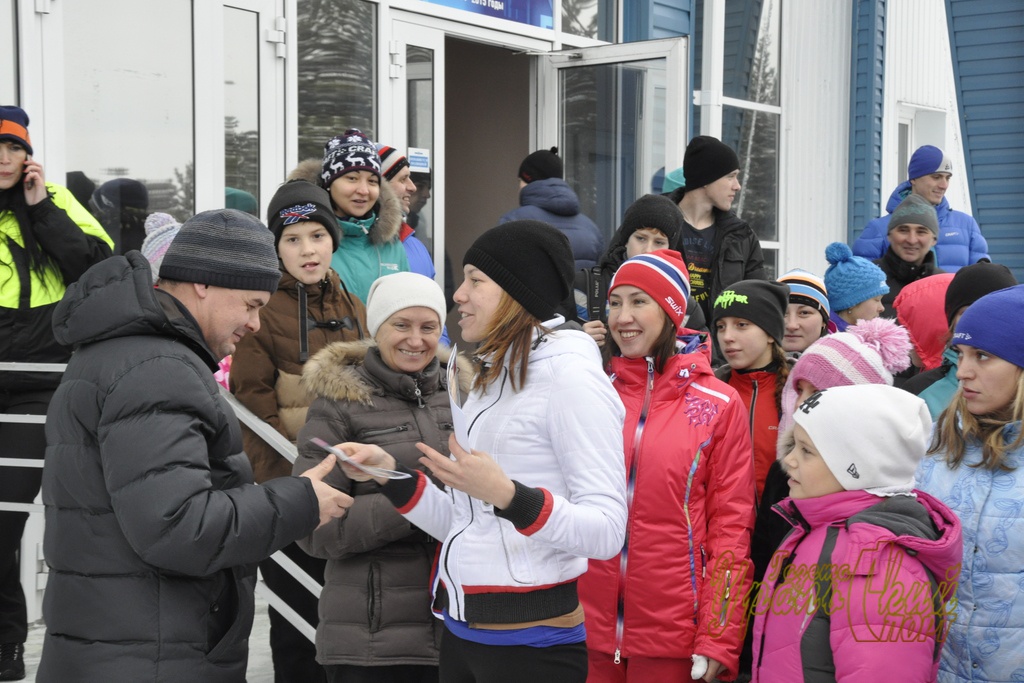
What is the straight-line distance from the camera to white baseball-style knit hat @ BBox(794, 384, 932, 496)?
2.57 m

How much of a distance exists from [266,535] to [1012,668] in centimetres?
182

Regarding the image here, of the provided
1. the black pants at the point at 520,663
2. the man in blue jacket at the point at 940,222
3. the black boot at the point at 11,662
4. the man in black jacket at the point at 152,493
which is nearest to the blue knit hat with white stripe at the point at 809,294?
the black pants at the point at 520,663

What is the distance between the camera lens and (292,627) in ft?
13.7

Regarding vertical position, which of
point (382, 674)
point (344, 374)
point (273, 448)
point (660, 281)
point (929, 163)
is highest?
point (929, 163)

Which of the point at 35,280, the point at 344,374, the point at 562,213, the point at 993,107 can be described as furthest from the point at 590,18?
the point at 344,374

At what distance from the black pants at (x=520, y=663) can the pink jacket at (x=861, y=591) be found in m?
0.45

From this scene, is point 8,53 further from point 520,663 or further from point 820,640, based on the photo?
point 820,640

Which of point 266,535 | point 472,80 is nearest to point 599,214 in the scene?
point 472,80

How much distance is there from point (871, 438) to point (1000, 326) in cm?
57

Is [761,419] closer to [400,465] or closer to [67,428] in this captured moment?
[400,465]

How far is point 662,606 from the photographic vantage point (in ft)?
10.1

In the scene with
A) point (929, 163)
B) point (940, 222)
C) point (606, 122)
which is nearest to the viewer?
point (929, 163)

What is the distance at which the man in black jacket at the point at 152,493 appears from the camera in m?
2.21

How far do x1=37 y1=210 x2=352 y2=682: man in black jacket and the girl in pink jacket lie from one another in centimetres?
112
